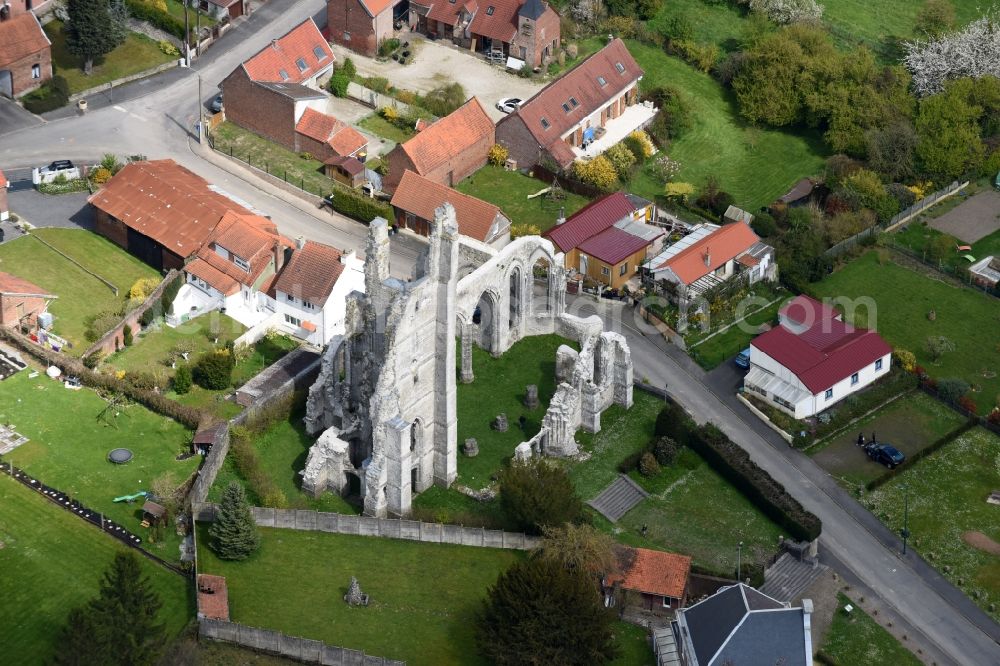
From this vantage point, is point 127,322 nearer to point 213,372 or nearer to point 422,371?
point 213,372

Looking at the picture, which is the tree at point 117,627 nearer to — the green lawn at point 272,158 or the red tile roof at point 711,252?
the red tile roof at point 711,252

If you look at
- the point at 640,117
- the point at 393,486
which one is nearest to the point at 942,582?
the point at 393,486

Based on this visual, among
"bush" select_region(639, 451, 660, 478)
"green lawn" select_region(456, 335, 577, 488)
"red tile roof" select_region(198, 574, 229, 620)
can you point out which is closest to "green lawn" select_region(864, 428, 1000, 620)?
"bush" select_region(639, 451, 660, 478)

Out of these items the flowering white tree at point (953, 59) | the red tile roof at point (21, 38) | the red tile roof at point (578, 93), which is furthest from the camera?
the flowering white tree at point (953, 59)

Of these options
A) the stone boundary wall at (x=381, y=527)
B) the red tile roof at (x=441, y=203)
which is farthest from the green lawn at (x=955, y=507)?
the red tile roof at (x=441, y=203)

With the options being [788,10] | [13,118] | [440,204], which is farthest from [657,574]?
[788,10]

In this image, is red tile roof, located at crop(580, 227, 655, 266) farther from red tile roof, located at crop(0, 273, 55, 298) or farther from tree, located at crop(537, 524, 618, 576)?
red tile roof, located at crop(0, 273, 55, 298)
